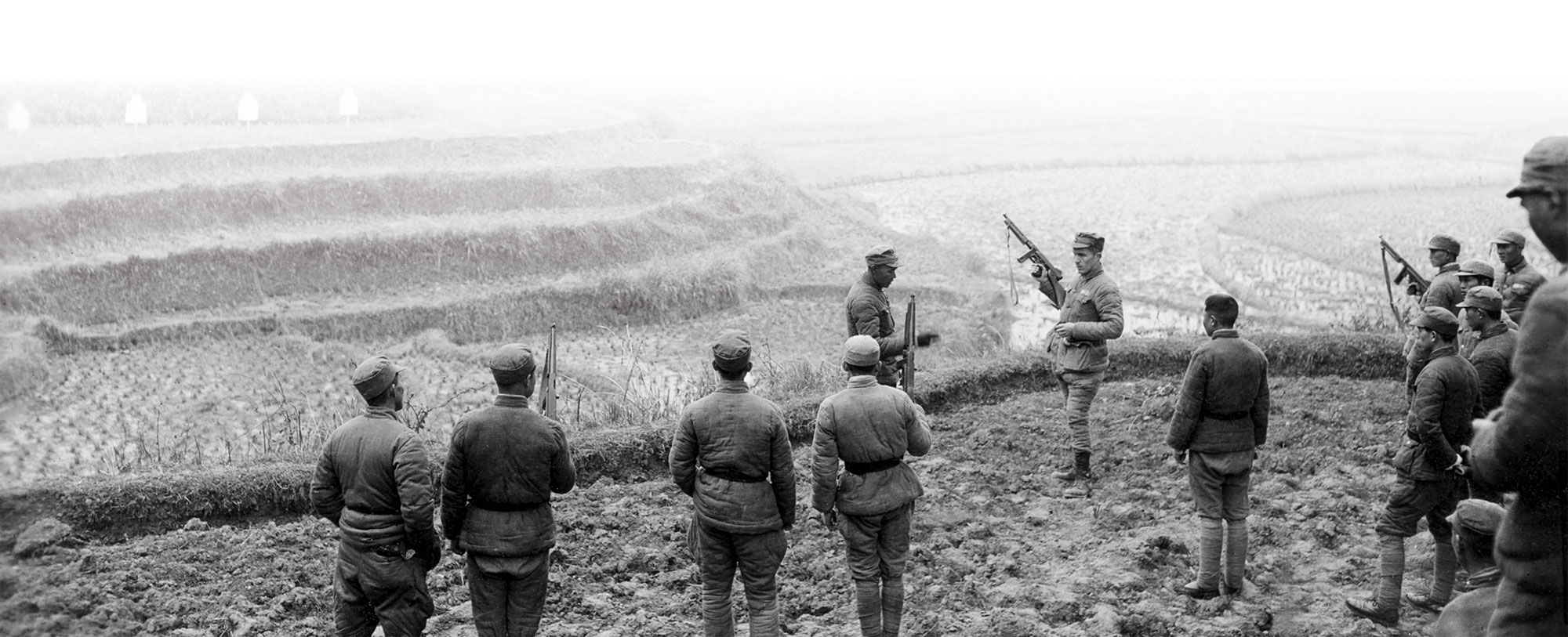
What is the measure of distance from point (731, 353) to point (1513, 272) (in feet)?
20.8

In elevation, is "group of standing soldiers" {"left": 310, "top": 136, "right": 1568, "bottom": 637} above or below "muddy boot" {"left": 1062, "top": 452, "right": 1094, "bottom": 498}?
above

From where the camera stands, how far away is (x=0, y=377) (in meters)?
11.7

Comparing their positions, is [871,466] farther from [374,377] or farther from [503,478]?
[374,377]

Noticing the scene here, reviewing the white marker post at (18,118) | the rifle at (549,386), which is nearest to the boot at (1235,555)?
the rifle at (549,386)

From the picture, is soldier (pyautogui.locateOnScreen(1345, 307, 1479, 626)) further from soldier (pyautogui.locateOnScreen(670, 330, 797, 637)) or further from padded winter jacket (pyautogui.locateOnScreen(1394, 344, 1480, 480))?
soldier (pyautogui.locateOnScreen(670, 330, 797, 637))

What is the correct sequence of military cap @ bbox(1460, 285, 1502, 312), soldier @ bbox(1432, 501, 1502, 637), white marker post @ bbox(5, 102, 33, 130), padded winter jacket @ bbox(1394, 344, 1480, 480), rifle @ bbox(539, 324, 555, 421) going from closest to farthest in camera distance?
soldier @ bbox(1432, 501, 1502, 637) → padded winter jacket @ bbox(1394, 344, 1480, 480) → military cap @ bbox(1460, 285, 1502, 312) → rifle @ bbox(539, 324, 555, 421) → white marker post @ bbox(5, 102, 33, 130)

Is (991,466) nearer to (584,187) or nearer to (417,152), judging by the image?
(584,187)

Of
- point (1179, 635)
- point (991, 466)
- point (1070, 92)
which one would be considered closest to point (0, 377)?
point (991, 466)

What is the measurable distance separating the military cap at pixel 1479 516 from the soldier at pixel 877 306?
4.30 metres

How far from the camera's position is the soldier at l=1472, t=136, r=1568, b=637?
9.02ft

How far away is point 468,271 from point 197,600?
1266 centimetres

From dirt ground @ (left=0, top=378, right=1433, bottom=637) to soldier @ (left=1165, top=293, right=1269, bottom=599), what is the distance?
1.07 ft

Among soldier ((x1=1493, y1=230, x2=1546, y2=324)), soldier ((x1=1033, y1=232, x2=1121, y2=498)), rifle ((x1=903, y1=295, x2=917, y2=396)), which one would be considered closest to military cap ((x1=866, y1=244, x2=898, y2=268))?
rifle ((x1=903, y1=295, x2=917, y2=396))

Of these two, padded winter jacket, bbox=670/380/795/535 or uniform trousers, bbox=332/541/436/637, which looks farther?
padded winter jacket, bbox=670/380/795/535
